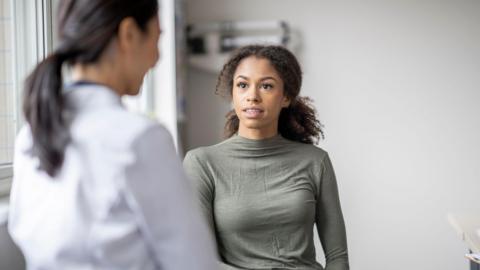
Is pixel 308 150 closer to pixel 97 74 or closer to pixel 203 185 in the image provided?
pixel 203 185

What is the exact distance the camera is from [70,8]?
699mm

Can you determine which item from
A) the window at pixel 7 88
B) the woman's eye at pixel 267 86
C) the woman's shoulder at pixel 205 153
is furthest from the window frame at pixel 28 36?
the woman's eye at pixel 267 86

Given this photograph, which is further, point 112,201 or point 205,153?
point 205,153

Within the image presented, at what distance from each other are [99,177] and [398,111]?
8.33ft

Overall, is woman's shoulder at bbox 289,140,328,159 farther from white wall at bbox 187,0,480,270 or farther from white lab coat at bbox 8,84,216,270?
white wall at bbox 187,0,480,270

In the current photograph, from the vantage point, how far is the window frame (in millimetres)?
1359

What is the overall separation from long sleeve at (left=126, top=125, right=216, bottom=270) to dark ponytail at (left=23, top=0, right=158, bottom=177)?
0.10 metres

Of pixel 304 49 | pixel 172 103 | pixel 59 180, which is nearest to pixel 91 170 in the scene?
pixel 59 180

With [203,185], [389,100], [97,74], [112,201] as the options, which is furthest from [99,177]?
[389,100]

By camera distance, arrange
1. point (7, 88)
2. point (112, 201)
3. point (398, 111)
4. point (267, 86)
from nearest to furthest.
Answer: point (112, 201) < point (7, 88) < point (267, 86) < point (398, 111)

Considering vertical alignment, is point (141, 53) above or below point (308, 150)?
above

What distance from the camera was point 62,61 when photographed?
0.70 m

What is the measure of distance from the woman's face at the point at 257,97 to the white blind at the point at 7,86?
1.96 feet

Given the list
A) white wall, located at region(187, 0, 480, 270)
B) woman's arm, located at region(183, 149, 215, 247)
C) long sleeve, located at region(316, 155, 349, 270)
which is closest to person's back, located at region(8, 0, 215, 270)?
woman's arm, located at region(183, 149, 215, 247)
